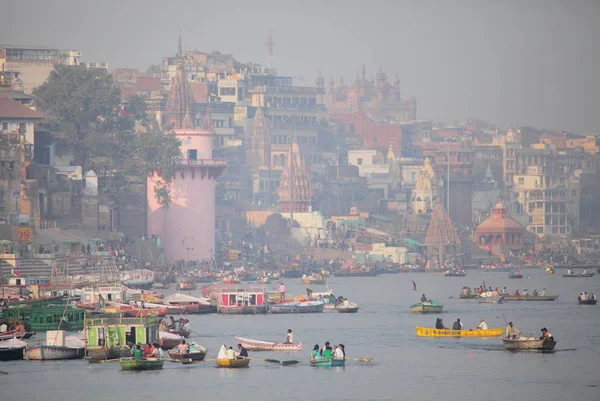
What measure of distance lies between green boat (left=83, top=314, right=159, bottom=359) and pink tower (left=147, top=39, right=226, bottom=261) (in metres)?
48.2

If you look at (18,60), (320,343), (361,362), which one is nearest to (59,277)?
(320,343)

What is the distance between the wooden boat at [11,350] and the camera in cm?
5794

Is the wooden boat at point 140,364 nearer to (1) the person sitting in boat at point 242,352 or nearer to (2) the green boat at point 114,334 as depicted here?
(2) the green boat at point 114,334

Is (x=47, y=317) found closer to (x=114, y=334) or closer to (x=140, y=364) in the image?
(x=114, y=334)

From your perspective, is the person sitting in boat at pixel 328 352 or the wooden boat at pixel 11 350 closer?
the person sitting in boat at pixel 328 352

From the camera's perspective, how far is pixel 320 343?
215ft

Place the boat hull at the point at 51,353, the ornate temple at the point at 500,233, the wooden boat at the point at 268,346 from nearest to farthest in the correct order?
the boat hull at the point at 51,353 < the wooden boat at the point at 268,346 < the ornate temple at the point at 500,233

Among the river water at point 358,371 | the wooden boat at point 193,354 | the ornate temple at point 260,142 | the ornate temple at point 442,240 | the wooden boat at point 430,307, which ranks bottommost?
the river water at point 358,371

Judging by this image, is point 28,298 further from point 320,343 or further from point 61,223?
point 61,223

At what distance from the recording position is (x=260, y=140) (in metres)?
156

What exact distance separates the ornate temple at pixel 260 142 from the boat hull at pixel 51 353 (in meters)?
97.6

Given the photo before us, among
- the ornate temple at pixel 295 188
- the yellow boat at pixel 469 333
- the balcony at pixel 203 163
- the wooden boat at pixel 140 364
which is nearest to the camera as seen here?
the wooden boat at pixel 140 364

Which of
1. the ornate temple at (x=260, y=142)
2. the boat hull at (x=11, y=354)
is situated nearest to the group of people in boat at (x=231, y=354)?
the boat hull at (x=11, y=354)

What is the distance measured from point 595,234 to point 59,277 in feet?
301
